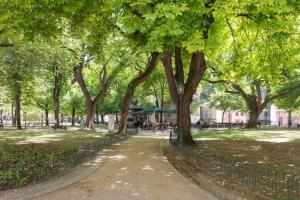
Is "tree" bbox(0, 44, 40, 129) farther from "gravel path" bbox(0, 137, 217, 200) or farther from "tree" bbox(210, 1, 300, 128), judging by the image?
"gravel path" bbox(0, 137, 217, 200)

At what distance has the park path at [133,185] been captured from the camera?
9041mm

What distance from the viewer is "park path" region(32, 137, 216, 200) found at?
356 inches

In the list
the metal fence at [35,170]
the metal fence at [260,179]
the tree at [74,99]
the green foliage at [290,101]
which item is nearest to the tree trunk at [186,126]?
the metal fence at [35,170]

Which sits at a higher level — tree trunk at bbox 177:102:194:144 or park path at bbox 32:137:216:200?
tree trunk at bbox 177:102:194:144

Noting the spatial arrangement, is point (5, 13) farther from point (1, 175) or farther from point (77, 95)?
point (77, 95)

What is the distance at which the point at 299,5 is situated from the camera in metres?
12.3

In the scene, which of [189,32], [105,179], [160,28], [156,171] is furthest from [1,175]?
[189,32]

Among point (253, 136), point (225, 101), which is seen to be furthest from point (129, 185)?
point (225, 101)

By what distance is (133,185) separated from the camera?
10.1m

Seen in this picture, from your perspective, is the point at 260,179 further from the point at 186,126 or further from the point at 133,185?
the point at 186,126

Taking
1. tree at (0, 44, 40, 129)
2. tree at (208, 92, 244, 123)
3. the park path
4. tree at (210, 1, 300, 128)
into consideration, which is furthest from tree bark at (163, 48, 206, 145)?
tree at (208, 92, 244, 123)

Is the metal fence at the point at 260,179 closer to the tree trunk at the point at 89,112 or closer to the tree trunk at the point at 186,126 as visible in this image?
the tree trunk at the point at 186,126

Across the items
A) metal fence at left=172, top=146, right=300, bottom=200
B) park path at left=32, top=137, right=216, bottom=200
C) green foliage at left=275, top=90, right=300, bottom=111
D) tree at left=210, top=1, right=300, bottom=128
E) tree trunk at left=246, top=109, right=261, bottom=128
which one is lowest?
park path at left=32, top=137, right=216, bottom=200

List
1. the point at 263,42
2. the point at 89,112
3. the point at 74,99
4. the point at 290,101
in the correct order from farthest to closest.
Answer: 1. the point at 74,99
2. the point at 290,101
3. the point at 89,112
4. the point at 263,42
